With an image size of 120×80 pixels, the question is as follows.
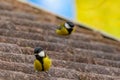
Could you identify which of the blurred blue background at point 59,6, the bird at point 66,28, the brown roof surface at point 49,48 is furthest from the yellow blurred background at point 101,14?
the bird at point 66,28

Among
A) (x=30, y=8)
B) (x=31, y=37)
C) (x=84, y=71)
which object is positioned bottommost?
(x=84, y=71)

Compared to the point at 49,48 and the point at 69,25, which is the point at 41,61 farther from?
the point at 69,25

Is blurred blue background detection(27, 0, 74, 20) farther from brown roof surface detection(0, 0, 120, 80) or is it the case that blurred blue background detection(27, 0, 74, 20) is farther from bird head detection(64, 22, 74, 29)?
bird head detection(64, 22, 74, 29)

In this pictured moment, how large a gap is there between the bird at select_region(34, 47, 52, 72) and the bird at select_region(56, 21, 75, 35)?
109cm

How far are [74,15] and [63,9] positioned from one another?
6.6 inches

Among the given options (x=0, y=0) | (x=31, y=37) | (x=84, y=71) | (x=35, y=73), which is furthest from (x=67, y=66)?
(x=0, y=0)

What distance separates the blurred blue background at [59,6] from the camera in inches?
242

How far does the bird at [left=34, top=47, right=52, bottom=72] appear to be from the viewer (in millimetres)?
4090

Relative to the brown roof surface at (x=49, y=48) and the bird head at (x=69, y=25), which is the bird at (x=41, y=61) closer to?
the brown roof surface at (x=49, y=48)

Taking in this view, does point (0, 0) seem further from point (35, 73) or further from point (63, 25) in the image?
point (35, 73)

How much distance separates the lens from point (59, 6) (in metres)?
6.36

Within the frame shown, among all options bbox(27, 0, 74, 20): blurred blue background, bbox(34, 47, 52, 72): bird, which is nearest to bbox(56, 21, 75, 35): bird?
bbox(27, 0, 74, 20): blurred blue background

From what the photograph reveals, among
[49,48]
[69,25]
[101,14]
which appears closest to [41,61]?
[49,48]

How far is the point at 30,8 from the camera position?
6059mm
